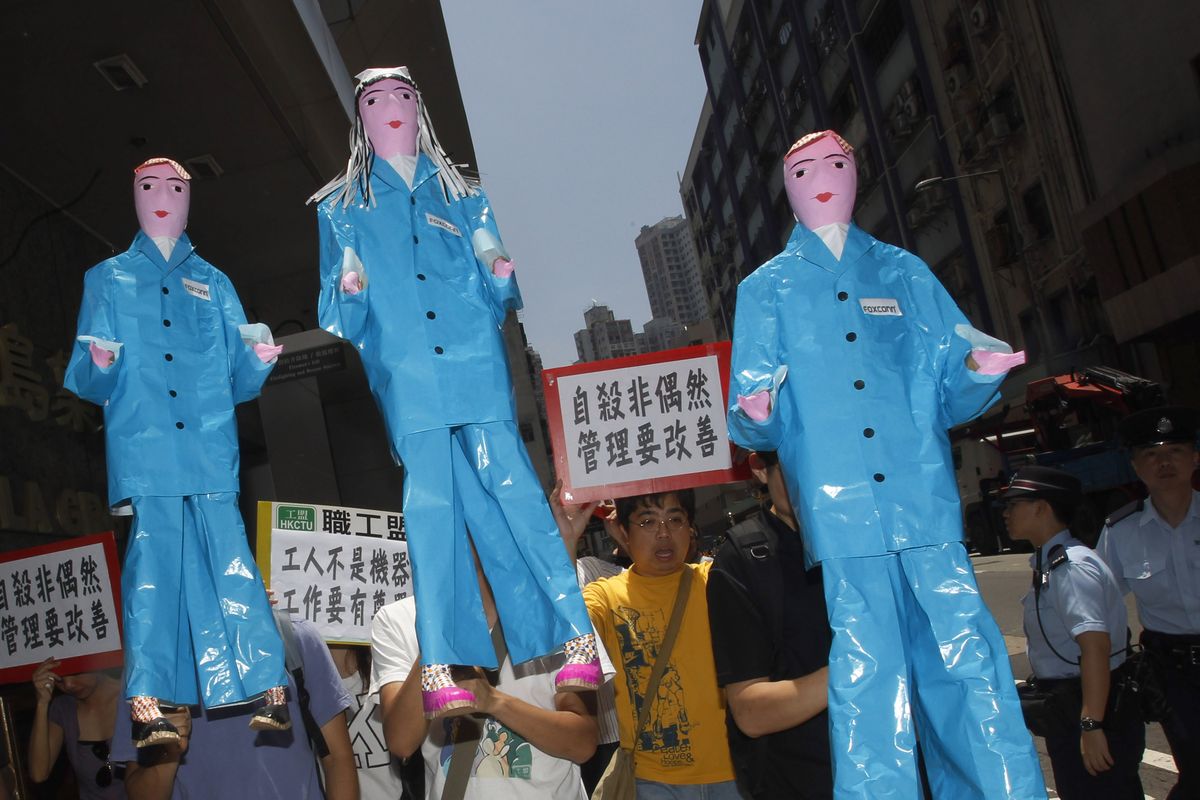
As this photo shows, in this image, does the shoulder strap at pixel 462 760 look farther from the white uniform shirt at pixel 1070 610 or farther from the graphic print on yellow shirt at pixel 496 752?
the white uniform shirt at pixel 1070 610

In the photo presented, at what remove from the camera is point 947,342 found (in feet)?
9.15

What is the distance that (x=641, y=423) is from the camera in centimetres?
343

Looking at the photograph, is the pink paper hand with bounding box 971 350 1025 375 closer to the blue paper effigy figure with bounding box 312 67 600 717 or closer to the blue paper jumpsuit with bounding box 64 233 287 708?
the blue paper effigy figure with bounding box 312 67 600 717

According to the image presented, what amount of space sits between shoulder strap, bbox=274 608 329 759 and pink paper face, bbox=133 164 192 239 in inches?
49.1

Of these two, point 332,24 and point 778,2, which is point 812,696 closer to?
point 332,24

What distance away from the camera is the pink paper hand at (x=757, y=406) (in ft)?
8.63

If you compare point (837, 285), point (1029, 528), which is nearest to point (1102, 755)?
point (1029, 528)

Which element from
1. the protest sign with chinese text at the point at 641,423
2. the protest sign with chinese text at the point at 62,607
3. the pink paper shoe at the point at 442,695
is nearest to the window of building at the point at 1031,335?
the protest sign with chinese text at the point at 641,423

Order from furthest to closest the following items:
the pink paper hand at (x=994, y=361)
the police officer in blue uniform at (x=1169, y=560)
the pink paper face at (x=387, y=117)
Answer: the police officer in blue uniform at (x=1169, y=560) → the pink paper face at (x=387, y=117) → the pink paper hand at (x=994, y=361)

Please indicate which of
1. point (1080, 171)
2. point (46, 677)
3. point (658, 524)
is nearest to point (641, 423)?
point (658, 524)

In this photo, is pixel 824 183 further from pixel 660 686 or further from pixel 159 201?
pixel 159 201

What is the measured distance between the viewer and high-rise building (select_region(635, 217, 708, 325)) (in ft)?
318

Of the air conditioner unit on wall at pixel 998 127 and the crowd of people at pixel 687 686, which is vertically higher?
the air conditioner unit on wall at pixel 998 127

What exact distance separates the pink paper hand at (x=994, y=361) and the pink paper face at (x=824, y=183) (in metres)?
0.55
